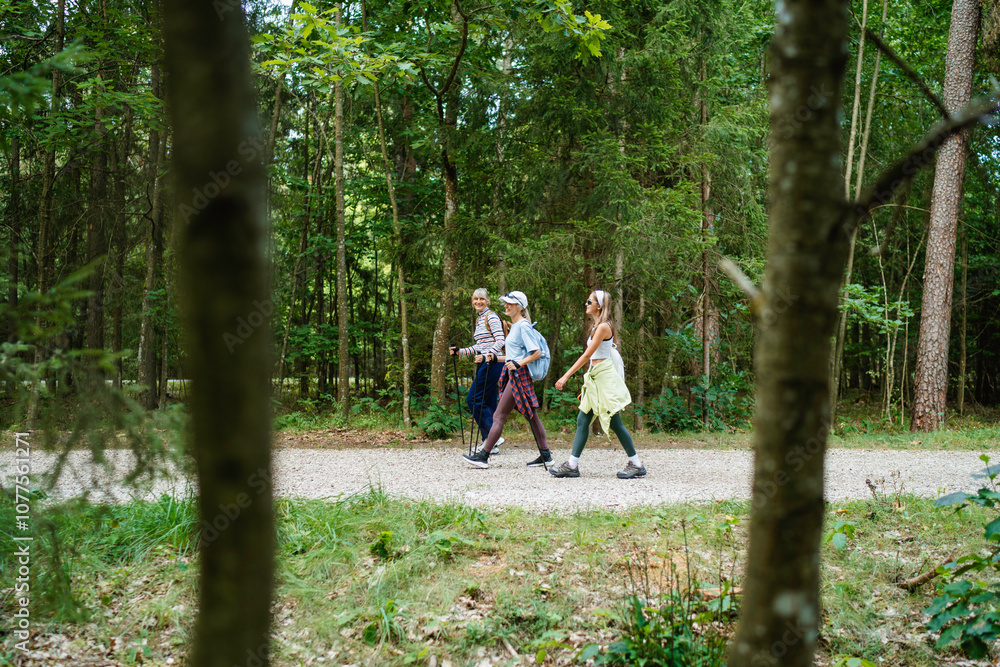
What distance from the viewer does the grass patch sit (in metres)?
3.60

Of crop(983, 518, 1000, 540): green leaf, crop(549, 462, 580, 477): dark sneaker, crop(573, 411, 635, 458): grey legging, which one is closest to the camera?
crop(983, 518, 1000, 540): green leaf

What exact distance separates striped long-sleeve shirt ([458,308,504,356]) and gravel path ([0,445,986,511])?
1.63m

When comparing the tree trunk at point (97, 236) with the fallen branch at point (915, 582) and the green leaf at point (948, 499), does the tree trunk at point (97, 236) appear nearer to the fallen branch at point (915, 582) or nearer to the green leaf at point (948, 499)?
the fallen branch at point (915, 582)

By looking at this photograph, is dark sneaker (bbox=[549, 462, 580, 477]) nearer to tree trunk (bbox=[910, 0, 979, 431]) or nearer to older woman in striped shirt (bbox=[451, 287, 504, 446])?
older woman in striped shirt (bbox=[451, 287, 504, 446])

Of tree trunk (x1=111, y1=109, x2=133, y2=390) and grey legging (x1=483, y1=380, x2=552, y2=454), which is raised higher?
tree trunk (x1=111, y1=109, x2=133, y2=390)

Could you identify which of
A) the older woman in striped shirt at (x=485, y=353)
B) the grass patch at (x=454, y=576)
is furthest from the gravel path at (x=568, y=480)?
the older woman in striped shirt at (x=485, y=353)

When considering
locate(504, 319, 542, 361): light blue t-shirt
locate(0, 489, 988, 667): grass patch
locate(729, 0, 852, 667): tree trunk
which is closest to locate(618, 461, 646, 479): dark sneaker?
locate(504, 319, 542, 361): light blue t-shirt

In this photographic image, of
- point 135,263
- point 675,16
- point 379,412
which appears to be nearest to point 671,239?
point 675,16

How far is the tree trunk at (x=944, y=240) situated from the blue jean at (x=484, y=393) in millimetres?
9530

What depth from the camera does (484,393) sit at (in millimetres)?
9438

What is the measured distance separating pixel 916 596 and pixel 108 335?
21.7m

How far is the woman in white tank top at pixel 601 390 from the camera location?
7594 mm

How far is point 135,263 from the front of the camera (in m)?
18.9

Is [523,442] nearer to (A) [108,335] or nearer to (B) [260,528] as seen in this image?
(B) [260,528]
